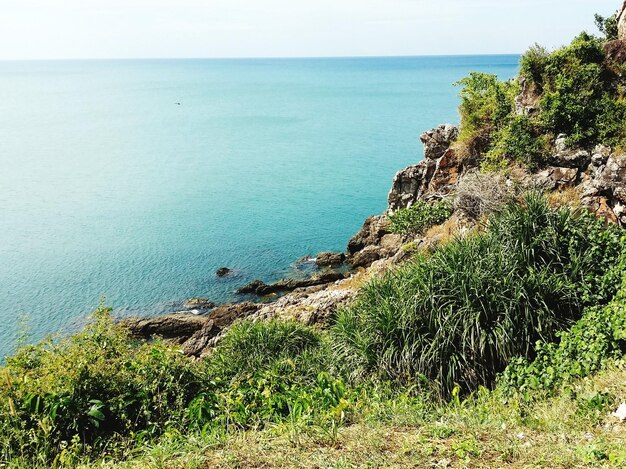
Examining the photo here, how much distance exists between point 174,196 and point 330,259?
2361 cm

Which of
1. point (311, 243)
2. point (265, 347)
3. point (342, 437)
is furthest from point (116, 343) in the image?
point (311, 243)

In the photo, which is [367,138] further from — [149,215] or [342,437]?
[342,437]

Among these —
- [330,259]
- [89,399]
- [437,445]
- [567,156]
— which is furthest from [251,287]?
[437,445]

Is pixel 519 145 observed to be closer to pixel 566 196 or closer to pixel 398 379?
pixel 566 196

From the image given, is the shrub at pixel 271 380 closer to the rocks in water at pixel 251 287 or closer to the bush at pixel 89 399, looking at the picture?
the bush at pixel 89 399

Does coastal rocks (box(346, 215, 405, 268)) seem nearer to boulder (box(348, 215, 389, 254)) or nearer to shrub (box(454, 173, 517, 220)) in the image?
boulder (box(348, 215, 389, 254))

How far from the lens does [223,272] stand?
92.9 ft

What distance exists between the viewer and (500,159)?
745 inches

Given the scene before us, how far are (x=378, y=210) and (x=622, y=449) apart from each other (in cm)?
3511

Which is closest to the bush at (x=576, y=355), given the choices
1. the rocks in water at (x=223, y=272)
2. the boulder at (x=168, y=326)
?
the boulder at (x=168, y=326)

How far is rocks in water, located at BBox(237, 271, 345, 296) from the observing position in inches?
997

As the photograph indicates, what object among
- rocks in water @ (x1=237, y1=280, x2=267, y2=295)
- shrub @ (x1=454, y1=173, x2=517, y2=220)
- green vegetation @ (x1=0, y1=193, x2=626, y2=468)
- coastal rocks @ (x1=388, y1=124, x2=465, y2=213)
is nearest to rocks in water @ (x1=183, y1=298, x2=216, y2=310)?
rocks in water @ (x1=237, y1=280, x2=267, y2=295)

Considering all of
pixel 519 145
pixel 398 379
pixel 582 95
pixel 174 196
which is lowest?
pixel 174 196

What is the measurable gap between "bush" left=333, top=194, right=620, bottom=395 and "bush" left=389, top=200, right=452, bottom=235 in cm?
1122
